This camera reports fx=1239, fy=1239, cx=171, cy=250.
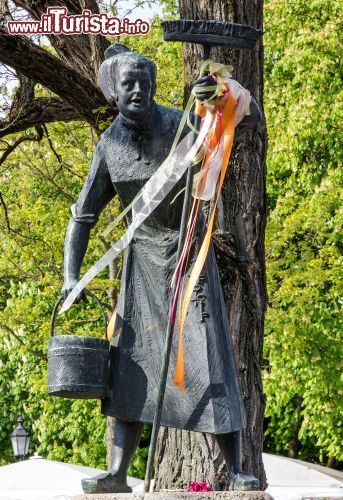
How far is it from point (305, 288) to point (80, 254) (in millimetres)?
12997

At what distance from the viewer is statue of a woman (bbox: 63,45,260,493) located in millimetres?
6039

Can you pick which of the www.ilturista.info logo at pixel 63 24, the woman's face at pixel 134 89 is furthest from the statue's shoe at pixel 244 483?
the www.ilturista.info logo at pixel 63 24

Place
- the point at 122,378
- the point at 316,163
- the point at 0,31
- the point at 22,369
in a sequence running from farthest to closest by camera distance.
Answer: the point at 22,369 < the point at 316,163 < the point at 0,31 < the point at 122,378

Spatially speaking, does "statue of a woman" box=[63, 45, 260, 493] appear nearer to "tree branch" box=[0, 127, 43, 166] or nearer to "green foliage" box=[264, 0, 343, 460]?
"tree branch" box=[0, 127, 43, 166]

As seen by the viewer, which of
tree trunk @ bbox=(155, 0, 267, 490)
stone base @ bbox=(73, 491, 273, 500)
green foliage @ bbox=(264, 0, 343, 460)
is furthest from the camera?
green foliage @ bbox=(264, 0, 343, 460)

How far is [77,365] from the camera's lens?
237 inches

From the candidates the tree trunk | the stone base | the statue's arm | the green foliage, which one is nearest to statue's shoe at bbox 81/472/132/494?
the stone base

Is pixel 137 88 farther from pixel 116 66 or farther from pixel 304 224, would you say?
pixel 304 224

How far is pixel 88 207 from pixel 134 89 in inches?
27.9

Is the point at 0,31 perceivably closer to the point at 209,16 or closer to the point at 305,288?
the point at 209,16

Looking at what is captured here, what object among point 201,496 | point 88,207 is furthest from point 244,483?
point 88,207

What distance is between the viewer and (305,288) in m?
19.2

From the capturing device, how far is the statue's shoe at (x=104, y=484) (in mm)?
6078

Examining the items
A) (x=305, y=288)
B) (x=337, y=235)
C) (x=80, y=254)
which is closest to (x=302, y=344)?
(x=305, y=288)
